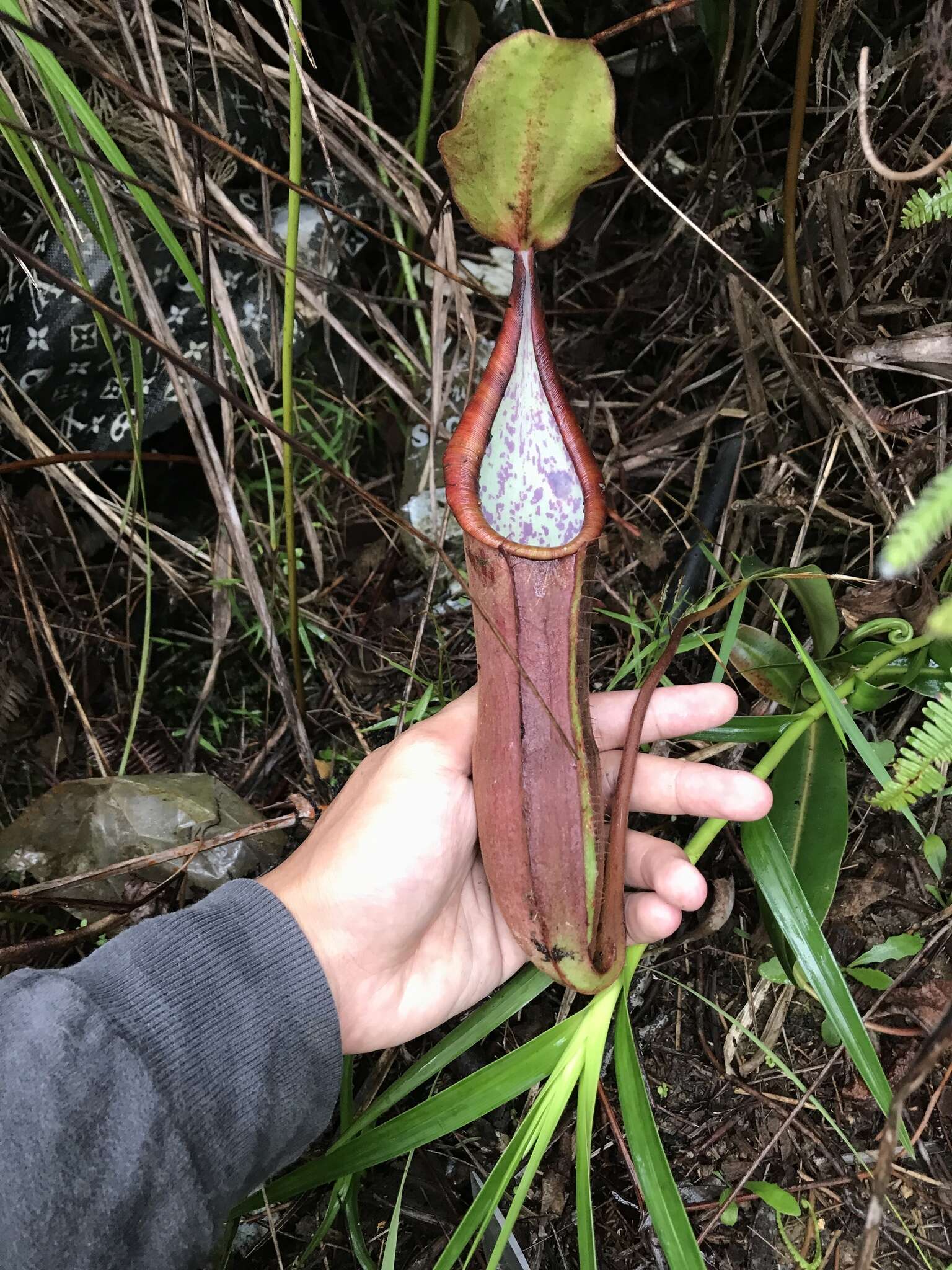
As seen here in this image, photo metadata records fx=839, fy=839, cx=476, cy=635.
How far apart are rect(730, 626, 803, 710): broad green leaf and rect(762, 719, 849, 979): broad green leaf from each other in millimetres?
82

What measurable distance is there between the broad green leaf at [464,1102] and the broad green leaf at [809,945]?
13.5 inches

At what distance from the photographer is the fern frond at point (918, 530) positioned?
60 cm

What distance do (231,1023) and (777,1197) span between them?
3.04 feet

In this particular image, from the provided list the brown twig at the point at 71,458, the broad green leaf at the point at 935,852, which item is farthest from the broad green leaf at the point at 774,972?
the brown twig at the point at 71,458

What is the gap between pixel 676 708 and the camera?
4.31 feet

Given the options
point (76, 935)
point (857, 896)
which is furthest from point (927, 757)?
point (76, 935)

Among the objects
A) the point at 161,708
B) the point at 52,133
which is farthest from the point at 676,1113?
the point at 52,133

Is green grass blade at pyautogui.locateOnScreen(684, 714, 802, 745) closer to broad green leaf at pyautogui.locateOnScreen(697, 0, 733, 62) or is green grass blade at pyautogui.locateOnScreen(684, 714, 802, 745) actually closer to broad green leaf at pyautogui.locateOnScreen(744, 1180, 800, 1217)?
broad green leaf at pyautogui.locateOnScreen(744, 1180, 800, 1217)

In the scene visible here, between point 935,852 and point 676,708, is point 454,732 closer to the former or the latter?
point 676,708

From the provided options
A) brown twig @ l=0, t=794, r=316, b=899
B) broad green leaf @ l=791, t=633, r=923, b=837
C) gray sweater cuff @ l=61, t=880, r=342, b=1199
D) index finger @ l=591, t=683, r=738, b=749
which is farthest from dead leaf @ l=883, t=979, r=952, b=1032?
brown twig @ l=0, t=794, r=316, b=899

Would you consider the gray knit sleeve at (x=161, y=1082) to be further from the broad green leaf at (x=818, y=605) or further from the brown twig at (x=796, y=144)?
the brown twig at (x=796, y=144)

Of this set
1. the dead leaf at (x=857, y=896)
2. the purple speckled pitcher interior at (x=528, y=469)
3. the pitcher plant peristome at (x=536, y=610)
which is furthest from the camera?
the dead leaf at (x=857, y=896)

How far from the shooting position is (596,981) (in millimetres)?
1193

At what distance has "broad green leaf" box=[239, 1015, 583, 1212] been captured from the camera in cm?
123
